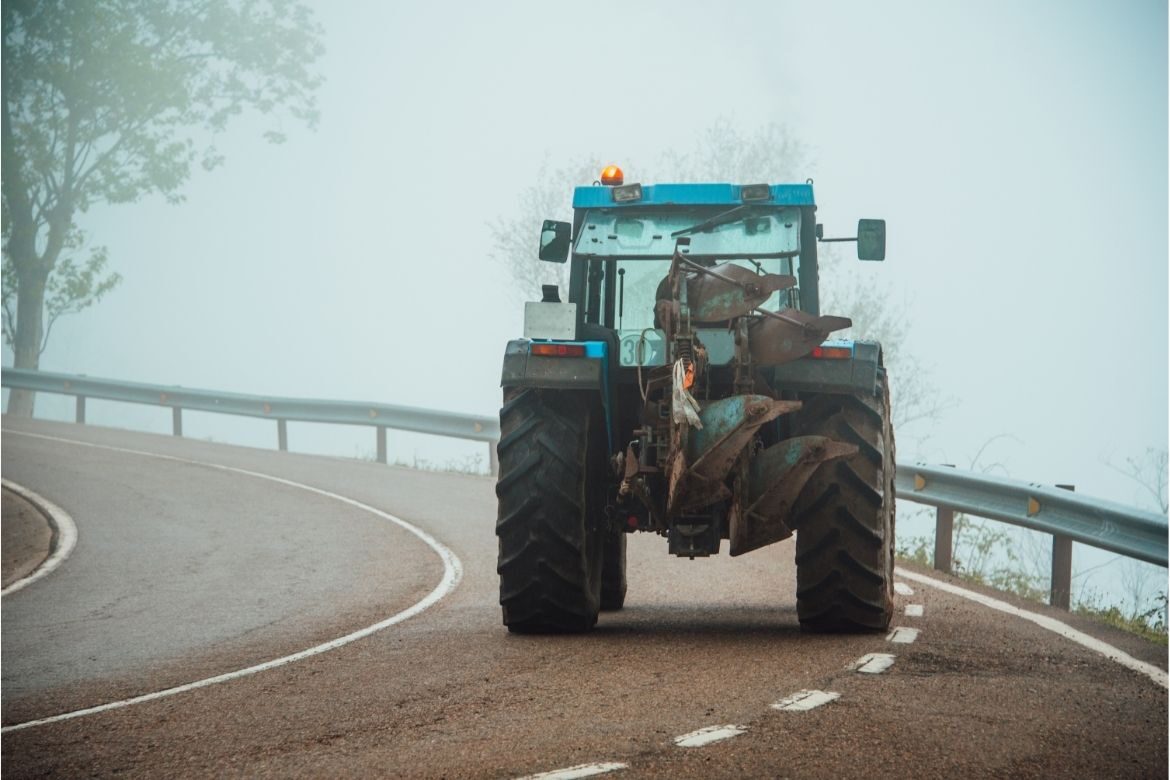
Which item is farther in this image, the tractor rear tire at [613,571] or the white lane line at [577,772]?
the tractor rear tire at [613,571]

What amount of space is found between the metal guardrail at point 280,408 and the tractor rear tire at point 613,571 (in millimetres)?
11008

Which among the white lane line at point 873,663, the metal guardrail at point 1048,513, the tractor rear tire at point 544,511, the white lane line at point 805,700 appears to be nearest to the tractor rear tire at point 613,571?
the tractor rear tire at point 544,511

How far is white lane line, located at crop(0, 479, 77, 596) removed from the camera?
Result: 46.9 ft

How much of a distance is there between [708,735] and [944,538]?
9.01 m

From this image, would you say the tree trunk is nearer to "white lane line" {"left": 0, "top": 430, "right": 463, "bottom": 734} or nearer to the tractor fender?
"white lane line" {"left": 0, "top": 430, "right": 463, "bottom": 734}

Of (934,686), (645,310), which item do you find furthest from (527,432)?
(934,686)

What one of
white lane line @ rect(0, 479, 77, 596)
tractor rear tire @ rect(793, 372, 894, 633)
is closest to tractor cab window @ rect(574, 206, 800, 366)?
tractor rear tire @ rect(793, 372, 894, 633)

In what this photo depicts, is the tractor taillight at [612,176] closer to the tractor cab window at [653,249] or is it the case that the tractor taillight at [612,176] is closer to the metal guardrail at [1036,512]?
the tractor cab window at [653,249]

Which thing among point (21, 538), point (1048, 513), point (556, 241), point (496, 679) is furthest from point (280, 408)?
point (496, 679)

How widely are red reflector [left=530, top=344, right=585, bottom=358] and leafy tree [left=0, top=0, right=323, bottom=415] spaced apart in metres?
26.9

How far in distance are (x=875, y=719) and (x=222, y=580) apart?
854 centimetres

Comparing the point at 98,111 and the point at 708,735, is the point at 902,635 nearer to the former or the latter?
the point at 708,735

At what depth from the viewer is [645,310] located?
34.0 feet

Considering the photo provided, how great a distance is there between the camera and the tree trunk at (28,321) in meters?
34.4
